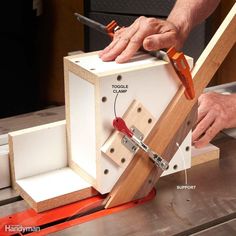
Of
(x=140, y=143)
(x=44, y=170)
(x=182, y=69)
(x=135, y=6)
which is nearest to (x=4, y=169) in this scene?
(x=44, y=170)

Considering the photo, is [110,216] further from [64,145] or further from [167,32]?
[167,32]

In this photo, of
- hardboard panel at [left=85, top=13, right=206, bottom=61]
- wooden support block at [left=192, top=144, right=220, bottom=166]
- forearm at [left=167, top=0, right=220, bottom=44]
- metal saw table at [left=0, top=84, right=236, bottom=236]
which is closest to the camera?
metal saw table at [left=0, top=84, right=236, bottom=236]

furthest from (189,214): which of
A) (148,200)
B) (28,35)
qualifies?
(28,35)

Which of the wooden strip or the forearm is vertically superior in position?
the forearm

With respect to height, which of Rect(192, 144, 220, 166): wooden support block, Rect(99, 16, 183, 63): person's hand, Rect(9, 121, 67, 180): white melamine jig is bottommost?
Rect(192, 144, 220, 166): wooden support block

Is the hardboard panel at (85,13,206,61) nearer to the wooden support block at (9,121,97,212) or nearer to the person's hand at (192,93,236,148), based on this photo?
the person's hand at (192,93,236,148)

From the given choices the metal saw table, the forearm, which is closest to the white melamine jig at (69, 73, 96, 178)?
the metal saw table

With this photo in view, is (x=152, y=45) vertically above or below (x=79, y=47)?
above

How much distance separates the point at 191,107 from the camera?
1.19 meters

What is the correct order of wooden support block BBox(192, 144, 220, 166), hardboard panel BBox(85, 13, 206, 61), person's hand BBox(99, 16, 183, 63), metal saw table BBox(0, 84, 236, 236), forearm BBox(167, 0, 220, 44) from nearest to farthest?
metal saw table BBox(0, 84, 236, 236) → person's hand BBox(99, 16, 183, 63) → wooden support block BBox(192, 144, 220, 166) → forearm BBox(167, 0, 220, 44) → hardboard panel BBox(85, 13, 206, 61)

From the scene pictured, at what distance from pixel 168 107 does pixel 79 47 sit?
182 cm

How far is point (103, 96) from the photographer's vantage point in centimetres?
108

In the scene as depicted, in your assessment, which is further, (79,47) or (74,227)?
(79,47)

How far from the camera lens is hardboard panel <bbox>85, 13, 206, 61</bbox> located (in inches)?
96.0
